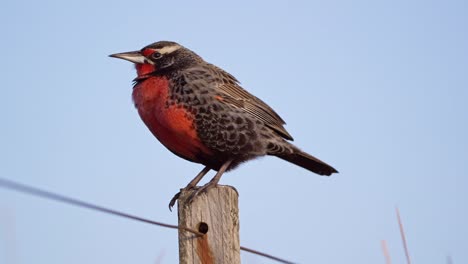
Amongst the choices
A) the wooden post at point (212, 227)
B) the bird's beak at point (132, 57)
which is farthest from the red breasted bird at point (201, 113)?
the wooden post at point (212, 227)

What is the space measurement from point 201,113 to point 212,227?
1.68 meters

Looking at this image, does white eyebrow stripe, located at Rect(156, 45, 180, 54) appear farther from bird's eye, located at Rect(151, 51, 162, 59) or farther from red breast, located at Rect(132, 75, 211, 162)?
red breast, located at Rect(132, 75, 211, 162)

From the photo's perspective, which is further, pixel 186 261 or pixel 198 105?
pixel 198 105

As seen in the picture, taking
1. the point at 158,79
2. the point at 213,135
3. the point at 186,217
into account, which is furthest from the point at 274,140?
the point at 186,217

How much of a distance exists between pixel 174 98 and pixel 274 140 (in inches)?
36.7

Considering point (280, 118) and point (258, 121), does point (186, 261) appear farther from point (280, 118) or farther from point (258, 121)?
point (280, 118)

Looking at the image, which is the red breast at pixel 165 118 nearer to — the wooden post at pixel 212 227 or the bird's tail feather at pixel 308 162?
the bird's tail feather at pixel 308 162

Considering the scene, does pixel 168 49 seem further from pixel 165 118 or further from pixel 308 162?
pixel 308 162

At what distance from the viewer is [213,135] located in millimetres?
5086

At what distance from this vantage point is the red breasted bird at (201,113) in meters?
5.05

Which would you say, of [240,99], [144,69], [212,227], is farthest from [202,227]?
[144,69]

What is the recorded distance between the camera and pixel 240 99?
5504mm

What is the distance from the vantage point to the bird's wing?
5.39 meters

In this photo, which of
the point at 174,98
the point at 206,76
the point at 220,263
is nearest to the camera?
the point at 220,263
